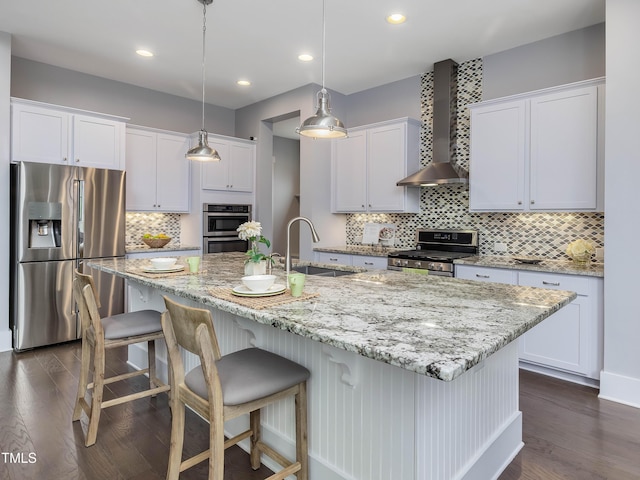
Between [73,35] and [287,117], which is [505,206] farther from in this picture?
[73,35]

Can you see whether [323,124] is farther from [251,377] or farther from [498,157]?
[498,157]

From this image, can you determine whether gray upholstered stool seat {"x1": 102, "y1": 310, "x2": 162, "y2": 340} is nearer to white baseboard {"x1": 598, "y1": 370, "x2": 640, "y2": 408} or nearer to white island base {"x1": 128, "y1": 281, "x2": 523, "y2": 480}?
white island base {"x1": 128, "y1": 281, "x2": 523, "y2": 480}

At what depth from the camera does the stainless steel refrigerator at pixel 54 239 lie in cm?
372

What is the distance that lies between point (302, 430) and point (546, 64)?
3.85 metres

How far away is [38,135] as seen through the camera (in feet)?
12.7

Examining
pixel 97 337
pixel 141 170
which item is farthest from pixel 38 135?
pixel 97 337

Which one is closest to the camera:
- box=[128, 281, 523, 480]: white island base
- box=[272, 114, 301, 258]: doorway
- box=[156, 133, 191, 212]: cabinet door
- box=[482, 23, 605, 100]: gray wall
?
box=[128, 281, 523, 480]: white island base

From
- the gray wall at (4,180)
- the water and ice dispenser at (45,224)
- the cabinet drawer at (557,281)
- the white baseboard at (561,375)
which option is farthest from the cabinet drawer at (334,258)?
the gray wall at (4,180)

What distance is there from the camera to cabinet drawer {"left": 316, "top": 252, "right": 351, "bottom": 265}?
15.3 feet

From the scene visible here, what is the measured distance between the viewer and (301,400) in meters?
1.72

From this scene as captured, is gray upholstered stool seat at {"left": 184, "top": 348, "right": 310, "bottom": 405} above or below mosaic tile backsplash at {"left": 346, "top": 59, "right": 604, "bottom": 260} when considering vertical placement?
below

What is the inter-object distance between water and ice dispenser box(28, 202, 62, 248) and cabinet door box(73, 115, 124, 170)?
61 cm

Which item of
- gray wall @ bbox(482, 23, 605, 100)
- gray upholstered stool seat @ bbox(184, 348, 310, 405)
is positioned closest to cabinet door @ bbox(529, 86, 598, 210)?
gray wall @ bbox(482, 23, 605, 100)

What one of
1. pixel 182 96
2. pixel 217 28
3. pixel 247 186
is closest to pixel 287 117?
pixel 247 186
